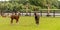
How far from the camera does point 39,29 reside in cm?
1442

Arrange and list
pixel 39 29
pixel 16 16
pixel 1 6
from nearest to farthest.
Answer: pixel 39 29, pixel 16 16, pixel 1 6

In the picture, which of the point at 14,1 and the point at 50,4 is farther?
the point at 14,1

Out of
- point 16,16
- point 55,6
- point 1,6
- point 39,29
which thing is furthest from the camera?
point 55,6

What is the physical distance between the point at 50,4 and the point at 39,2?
3441mm

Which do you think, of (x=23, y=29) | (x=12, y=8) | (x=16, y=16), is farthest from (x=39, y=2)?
(x=23, y=29)

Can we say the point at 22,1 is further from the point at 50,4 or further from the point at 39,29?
the point at 39,29

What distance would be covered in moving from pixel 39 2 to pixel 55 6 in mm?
4207

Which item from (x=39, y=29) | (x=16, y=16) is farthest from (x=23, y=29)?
(x=16, y=16)

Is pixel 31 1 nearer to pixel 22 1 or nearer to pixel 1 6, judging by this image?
pixel 22 1

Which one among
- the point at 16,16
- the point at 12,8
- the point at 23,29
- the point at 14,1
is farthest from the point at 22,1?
the point at 23,29

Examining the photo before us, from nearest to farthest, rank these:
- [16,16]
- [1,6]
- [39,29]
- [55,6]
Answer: [39,29], [16,16], [1,6], [55,6]

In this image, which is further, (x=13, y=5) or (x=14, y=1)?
(x=14, y=1)

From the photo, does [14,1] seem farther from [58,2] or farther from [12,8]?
[58,2]

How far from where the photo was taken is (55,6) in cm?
5025
